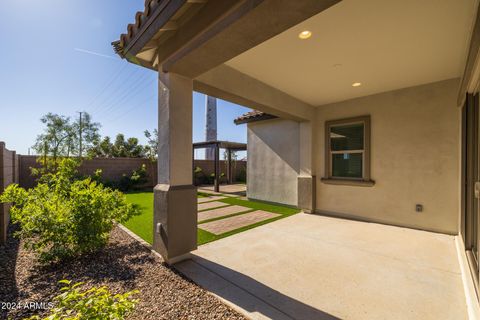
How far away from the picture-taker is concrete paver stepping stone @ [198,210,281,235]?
472 centimetres

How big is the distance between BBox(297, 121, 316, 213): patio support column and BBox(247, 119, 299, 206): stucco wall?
32 cm

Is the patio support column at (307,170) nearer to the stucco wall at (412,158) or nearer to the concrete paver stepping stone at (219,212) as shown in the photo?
the stucco wall at (412,158)

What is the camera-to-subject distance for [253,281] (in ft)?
8.73

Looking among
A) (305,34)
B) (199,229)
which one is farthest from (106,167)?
(305,34)

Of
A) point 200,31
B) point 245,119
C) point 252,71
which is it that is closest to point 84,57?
point 245,119

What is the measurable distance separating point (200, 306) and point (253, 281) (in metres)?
0.77

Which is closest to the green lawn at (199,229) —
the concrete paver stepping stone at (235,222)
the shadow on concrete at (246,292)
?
the concrete paver stepping stone at (235,222)

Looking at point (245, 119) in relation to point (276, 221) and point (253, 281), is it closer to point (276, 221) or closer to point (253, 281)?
point (276, 221)

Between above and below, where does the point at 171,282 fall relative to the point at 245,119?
below

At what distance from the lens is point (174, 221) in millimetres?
3098

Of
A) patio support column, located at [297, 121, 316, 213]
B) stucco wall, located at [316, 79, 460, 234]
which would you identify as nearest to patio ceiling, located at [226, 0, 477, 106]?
stucco wall, located at [316, 79, 460, 234]

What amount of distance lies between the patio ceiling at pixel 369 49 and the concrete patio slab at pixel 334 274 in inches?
130

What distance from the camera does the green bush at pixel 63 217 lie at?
2.92 metres

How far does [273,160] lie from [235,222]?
3.06m
